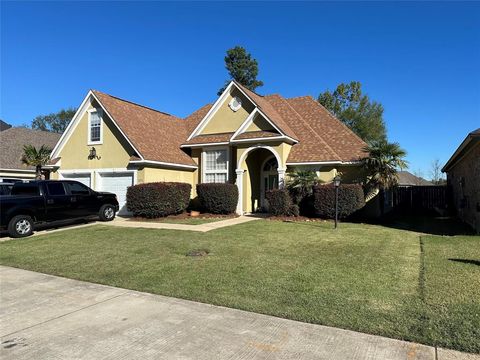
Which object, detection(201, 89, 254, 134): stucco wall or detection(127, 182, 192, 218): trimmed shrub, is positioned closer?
detection(127, 182, 192, 218): trimmed shrub

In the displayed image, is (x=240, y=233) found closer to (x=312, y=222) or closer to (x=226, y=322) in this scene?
(x=312, y=222)

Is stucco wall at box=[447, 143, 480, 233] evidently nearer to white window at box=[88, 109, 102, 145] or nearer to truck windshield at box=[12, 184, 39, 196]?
truck windshield at box=[12, 184, 39, 196]

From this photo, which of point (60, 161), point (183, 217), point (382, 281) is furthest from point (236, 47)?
point (382, 281)

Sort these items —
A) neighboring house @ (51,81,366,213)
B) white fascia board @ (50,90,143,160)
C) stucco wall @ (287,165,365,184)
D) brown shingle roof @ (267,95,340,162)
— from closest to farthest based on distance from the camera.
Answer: stucco wall @ (287,165,365,184)
brown shingle roof @ (267,95,340,162)
neighboring house @ (51,81,366,213)
white fascia board @ (50,90,143,160)

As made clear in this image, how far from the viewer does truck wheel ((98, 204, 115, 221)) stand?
16.1 metres

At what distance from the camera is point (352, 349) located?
13.3 feet

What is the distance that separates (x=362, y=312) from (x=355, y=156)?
1404cm

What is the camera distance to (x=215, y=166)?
69.2 feet

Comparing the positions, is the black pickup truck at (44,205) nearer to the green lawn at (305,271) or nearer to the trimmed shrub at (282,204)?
the green lawn at (305,271)

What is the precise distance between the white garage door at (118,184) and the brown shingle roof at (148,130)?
1764 mm

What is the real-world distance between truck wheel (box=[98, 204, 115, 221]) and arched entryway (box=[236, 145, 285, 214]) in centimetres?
626

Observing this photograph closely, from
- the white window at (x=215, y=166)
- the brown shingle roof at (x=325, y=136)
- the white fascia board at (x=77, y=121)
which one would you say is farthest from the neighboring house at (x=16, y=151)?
the brown shingle roof at (x=325, y=136)

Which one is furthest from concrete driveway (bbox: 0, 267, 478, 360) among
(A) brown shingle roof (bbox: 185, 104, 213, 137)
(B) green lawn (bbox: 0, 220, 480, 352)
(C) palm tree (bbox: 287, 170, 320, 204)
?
(A) brown shingle roof (bbox: 185, 104, 213, 137)

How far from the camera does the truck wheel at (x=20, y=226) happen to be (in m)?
12.4
